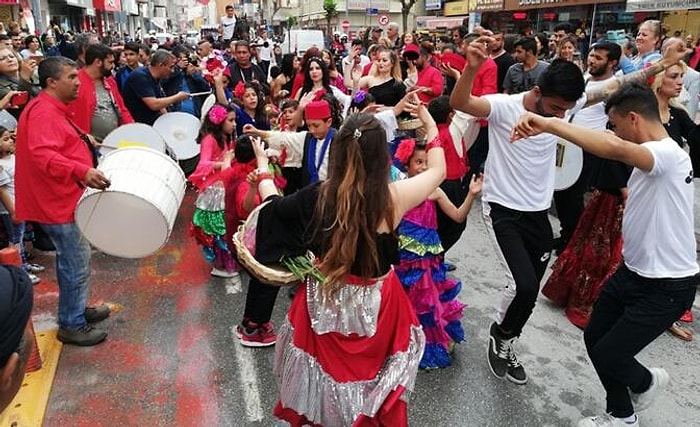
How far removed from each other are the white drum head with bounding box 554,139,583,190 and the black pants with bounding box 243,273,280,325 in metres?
2.78

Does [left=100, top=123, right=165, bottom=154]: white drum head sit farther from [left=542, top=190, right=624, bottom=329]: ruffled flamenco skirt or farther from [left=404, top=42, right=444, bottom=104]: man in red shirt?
[left=542, top=190, right=624, bottom=329]: ruffled flamenco skirt

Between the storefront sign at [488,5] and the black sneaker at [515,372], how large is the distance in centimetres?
3002

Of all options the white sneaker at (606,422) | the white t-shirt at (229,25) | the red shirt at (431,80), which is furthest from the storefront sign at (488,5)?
the white sneaker at (606,422)

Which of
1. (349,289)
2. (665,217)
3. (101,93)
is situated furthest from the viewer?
(101,93)

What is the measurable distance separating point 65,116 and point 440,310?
2.85m

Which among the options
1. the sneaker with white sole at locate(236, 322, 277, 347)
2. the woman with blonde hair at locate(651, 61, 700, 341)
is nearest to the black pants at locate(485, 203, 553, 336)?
the woman with blonde hair at locate(651, 61, 700, 341)

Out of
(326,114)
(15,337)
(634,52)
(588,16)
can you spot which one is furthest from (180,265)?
(588,16)

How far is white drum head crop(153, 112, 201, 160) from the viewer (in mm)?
6562

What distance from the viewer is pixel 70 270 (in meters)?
3.84

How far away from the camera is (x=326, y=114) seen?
394 centimetres

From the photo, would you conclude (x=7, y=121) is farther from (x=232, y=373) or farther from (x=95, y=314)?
(x=232, y=373)

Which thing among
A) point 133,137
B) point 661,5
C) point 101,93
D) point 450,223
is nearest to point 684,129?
point 450,223

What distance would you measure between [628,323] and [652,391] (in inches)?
19.9

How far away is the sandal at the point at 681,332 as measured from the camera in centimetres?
410
